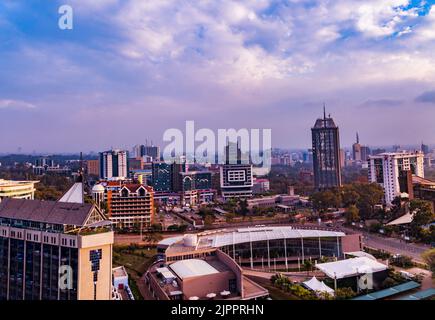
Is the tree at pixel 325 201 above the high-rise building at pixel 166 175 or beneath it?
beneath

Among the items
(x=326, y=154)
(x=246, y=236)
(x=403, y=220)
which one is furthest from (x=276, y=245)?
(x=326, y=154)

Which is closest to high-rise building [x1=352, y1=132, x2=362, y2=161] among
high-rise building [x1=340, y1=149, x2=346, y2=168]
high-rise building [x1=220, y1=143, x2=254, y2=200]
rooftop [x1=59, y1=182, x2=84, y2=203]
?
high-rise building [x1=340, y1=149, x2=346, y2=168]

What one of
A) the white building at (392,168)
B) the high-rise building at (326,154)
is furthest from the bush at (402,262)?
the high-rise building at (326,154)

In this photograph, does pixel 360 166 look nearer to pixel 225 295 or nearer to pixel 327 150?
pixel 327 150

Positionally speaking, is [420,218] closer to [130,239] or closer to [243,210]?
[243,210]

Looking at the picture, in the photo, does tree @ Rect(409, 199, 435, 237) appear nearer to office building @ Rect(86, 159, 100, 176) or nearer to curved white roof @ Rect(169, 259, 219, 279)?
curved white roof @ Rect(169, 259, 219, 279)

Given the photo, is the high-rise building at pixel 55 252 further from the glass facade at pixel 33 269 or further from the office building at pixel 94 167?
the office building at pixel 94 167

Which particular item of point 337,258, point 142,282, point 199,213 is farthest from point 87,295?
point 199,213
